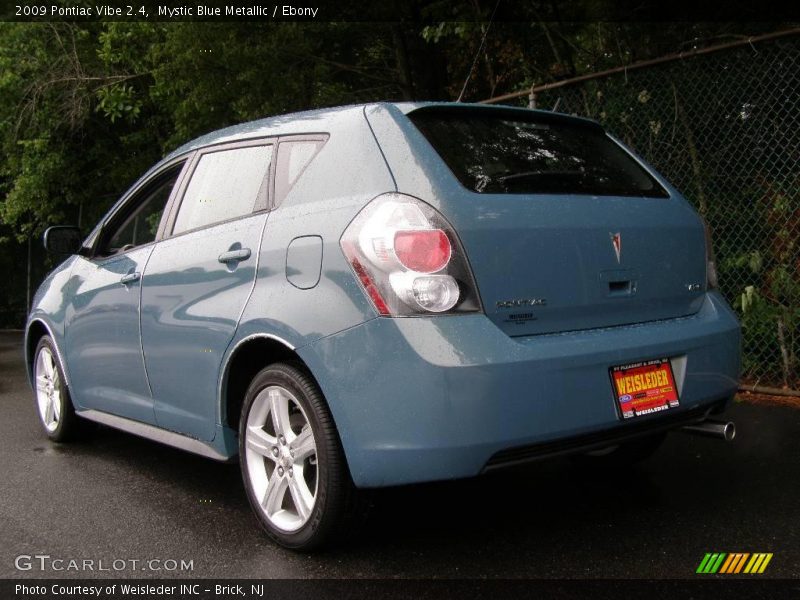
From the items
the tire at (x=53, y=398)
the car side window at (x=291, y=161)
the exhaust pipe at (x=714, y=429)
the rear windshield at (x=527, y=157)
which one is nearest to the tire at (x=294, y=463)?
the car side window at (x=291, y=161)

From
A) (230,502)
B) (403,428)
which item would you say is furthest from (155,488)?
(403,428)

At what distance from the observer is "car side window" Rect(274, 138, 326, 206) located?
10.9 ft

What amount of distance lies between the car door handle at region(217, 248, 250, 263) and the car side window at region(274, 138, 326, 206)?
227mm

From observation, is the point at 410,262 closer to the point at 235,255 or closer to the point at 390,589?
the point at 235,255

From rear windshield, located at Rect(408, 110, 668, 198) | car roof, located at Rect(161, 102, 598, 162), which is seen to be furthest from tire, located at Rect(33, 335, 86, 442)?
rear windshield, located at Rect(408, 110, 668, 198)

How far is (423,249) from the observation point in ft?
9.11

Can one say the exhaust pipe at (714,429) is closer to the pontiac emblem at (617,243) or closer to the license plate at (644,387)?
the license plate at (644,387)

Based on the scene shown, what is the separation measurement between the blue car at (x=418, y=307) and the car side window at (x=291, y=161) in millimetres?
12

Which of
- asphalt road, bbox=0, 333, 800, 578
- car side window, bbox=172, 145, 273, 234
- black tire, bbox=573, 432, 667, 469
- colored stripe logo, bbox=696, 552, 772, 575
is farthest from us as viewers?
black tire, bbox=573, 432, 667, 469

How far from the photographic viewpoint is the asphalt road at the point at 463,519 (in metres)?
3.01

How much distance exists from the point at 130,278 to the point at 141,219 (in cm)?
57

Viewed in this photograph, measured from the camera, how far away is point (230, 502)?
387 centimetres

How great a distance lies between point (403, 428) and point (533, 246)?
0.77 m

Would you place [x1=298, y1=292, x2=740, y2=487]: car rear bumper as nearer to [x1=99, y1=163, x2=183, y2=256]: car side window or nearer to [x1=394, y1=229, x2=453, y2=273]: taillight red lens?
[x1=394, y1=229, x2=453, y2=273]: taillight red lens
